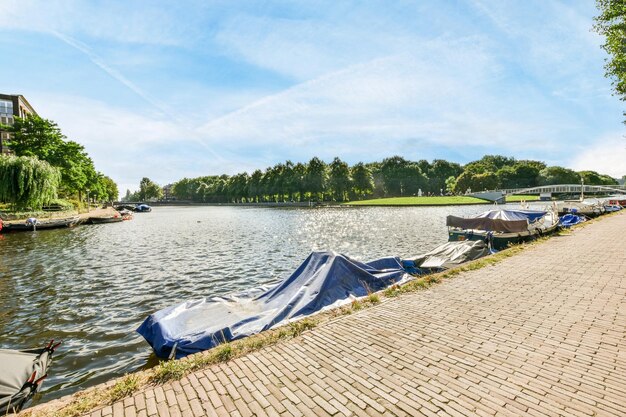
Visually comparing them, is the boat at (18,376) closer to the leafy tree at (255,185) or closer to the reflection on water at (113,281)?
the reflection on water at (113,281)

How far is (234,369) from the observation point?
5.08 meters

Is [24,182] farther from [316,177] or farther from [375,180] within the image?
[375,180]

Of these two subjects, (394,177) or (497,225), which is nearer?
(497,225)

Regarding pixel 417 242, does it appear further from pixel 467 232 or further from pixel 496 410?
pixel 496 410

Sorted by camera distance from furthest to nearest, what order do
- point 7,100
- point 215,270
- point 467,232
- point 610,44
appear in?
point 7,100, point 610,44, point 467,232, point 215,270

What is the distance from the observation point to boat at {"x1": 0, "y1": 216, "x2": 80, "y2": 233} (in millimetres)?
36531

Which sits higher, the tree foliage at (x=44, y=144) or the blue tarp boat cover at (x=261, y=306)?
the tree foliage at (x=44, y=144)

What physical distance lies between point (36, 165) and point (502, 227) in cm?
5023

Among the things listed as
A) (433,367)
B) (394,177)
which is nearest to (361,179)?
(394,177)

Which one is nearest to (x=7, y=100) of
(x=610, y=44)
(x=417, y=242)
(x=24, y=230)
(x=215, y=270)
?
(x=24, y=230)

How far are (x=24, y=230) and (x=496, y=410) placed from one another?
166 feet

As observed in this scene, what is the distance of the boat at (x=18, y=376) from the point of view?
14.7ft

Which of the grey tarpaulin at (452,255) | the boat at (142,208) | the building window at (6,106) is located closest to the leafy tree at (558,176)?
the grey tarpaulin at (452,255)

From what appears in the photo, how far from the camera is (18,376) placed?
4969 mm
